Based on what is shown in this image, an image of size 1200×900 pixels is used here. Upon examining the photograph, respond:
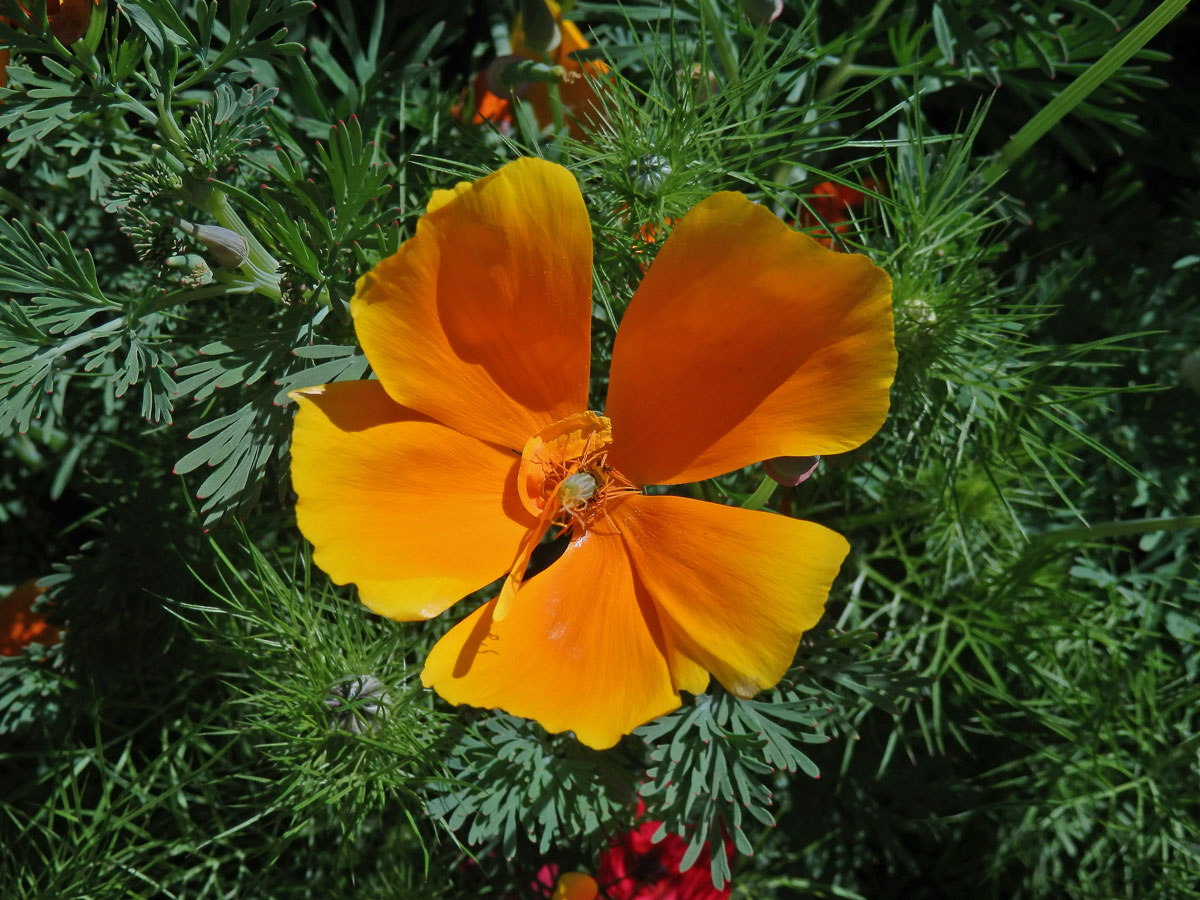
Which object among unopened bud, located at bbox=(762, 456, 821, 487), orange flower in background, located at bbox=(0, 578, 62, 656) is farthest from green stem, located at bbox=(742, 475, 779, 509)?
orange flower in background, located at bbox=(0, 578, 62, 656)

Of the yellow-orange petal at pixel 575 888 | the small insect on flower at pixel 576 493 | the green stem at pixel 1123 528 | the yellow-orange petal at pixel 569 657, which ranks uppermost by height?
the small insect on flower at pixel 576 493

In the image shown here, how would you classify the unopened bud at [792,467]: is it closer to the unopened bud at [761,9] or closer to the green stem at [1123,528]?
the green stem at [1123,528]

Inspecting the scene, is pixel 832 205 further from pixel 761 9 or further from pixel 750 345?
pixel 750 345

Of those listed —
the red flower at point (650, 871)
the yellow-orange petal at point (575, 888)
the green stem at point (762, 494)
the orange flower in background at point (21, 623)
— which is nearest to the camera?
the green stem at point (762, 494)

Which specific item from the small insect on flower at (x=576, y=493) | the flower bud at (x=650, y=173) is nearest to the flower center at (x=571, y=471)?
the small insect on flower at (x=576, y=493)

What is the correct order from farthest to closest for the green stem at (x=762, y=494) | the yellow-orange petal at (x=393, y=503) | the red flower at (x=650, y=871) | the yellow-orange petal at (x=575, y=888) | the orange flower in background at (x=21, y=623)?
the orange flower in background at (x=21, y=623) → the red flower at (x=650, y=871) → the yellow-orange petal at (x=575, y=888) → the green stem at (x=762, y=494) → the yellow-orange petal at (x=393, y=503)

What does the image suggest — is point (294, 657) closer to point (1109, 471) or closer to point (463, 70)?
point (463, 70)

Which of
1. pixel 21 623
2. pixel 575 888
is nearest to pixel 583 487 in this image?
pixel 575 888

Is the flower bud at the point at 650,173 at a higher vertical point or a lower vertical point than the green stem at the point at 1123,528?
higher

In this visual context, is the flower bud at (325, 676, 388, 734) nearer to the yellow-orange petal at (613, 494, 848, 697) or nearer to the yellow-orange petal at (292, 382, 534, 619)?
the yellow-orange petal at (292, 382, 534, 619)
